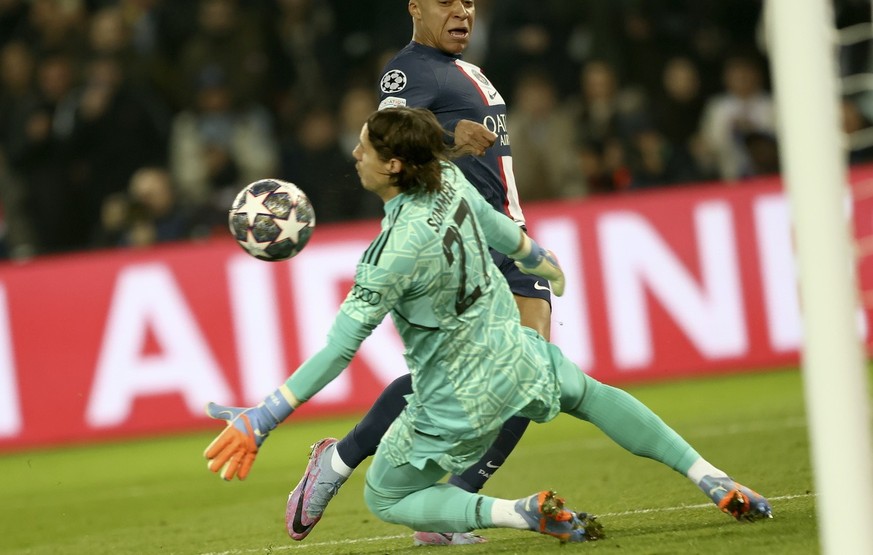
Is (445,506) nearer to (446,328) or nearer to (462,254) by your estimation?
(446,328)

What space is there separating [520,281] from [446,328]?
89 centimetres

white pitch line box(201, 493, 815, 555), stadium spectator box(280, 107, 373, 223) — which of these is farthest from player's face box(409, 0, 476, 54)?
stadium spectator box(280, 107, 373, 223)

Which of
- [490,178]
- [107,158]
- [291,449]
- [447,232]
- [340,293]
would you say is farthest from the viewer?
[107,158]

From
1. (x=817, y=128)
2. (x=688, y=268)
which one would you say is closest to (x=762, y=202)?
(x=688, y=268)

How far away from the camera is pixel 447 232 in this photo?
14.1ft

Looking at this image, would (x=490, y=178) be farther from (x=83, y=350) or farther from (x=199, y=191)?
(x=199, y=191)

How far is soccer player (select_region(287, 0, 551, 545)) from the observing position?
200 inches

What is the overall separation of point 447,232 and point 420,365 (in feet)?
1.51

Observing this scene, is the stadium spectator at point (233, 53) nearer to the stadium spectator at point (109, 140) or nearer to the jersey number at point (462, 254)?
the stadium spectator at point (109, 140)

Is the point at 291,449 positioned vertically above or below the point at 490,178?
below

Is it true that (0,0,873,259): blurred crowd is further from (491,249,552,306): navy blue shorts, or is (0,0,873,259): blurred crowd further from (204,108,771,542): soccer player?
(204,108,771,542): soccer player

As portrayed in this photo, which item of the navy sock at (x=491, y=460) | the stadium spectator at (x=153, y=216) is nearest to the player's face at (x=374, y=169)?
the navy sock at (x=491, y=460)

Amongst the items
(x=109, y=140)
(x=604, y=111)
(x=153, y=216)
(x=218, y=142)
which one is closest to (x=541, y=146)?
(x=604, y=111)

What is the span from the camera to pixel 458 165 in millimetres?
5230
